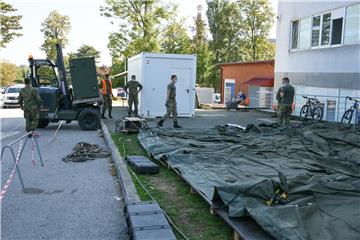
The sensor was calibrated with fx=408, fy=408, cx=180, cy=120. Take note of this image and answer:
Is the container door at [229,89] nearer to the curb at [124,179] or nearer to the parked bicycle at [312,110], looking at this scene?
the parked bicycle at [312,110]

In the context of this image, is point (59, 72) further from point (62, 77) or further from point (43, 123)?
point (43, 123)

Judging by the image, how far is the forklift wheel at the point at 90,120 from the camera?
14.9 meters

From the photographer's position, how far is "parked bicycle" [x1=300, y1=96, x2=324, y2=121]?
56.1 ft

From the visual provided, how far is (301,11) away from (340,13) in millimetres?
3411

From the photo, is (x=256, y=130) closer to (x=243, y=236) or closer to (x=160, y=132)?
(x=160, y=132)

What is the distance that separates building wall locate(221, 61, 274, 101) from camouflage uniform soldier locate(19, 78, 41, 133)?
19.8 metres

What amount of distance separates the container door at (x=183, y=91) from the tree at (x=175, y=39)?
21.8m

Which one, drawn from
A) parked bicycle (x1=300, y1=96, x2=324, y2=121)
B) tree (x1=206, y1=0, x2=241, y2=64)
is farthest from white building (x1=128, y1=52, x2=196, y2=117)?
tree (x1=206, y1=0, x2=241, y2=64)

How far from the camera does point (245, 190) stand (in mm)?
4840

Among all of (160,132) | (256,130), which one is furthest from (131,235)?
(256,130)

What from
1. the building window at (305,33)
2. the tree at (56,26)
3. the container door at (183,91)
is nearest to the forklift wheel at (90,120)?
the container door at (183,91)

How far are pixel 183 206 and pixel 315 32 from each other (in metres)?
15.1

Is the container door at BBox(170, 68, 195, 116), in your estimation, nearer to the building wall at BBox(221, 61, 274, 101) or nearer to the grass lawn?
the grass lawn

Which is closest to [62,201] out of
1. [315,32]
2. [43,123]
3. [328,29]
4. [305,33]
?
[43,123]
